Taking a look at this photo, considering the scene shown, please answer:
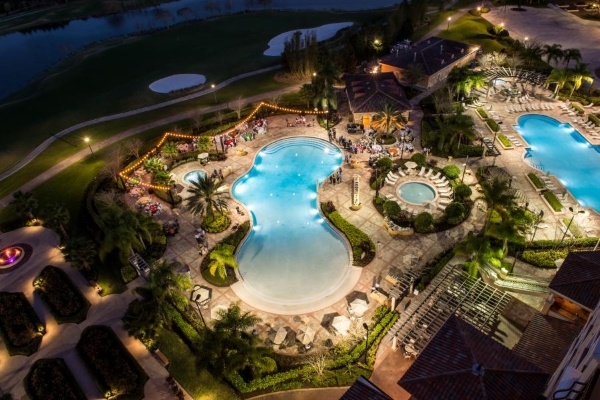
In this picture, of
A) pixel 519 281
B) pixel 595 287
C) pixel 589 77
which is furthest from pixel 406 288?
pixel 589 77

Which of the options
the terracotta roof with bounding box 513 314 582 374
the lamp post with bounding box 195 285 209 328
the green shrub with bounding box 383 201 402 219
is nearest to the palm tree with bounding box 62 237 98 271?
the lamp post with bounding box 195 285 209 328

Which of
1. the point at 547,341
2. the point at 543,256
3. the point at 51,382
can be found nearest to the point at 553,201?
the point at 543,256

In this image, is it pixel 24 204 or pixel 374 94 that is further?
pixel 374 94

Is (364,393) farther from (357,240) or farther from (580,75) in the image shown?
(580,75)

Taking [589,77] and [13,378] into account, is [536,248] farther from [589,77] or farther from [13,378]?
[13,378]

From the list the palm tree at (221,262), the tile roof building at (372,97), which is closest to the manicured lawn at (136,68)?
the tile roof building at (372,97)

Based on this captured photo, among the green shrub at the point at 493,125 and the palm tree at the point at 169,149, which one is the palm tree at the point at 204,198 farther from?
the green shrub at the point at 493,125

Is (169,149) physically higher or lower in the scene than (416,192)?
higher

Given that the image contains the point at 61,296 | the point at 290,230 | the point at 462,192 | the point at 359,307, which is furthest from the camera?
the point at 462,192
